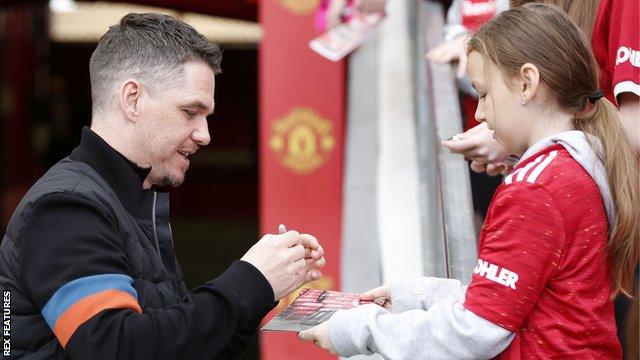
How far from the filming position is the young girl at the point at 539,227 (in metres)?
1.84

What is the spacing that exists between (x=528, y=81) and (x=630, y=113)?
55 centimetres

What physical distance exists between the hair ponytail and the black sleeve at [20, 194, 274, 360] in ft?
2.15

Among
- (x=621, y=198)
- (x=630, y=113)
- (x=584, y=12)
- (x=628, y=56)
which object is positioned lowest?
(x=621, y=198)

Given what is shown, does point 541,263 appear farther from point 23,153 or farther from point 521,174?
point 23,153

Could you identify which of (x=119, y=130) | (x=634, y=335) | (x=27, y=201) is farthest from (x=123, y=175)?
(x=634, y=335)

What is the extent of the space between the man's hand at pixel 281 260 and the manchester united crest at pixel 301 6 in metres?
4.02

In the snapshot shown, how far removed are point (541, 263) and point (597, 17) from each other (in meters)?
0.90

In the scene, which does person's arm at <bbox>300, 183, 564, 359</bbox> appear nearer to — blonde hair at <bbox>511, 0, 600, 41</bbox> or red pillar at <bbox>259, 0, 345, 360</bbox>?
Answer: blonde hair at <bbox>511, 0, 600, 41</bbox>

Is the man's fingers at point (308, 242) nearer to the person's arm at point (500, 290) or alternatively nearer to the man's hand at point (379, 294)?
the man's hand at point (379, 294)

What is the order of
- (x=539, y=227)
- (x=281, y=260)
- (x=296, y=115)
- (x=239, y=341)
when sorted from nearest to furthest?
1. (x=539, y=227)
2. (x=281, y=260)
3. (x=239, y=341)
4. (x=296, y=115)

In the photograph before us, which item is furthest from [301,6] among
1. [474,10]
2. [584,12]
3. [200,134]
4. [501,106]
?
[501,106]

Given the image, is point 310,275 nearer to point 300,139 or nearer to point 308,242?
point 308,242

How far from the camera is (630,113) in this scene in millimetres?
2422

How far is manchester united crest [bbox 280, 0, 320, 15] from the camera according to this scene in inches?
240
